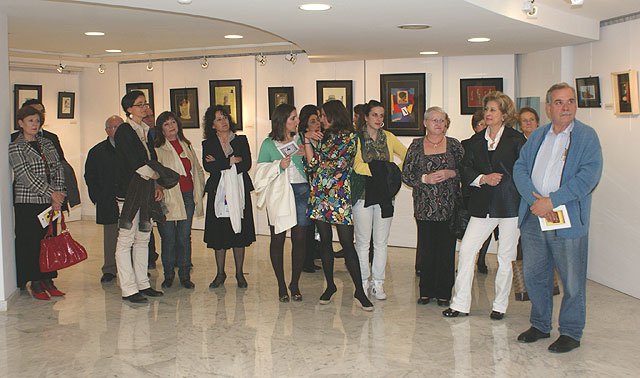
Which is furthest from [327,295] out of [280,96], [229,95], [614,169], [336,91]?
[229,95]

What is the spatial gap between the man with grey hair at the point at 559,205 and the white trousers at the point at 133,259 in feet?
10.3

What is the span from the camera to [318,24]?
19.4 ft

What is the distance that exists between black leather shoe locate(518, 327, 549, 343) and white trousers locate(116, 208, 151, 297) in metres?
3.15

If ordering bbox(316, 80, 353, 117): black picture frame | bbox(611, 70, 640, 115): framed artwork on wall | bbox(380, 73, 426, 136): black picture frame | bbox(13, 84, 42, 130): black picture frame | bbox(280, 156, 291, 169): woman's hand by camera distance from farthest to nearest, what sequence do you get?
bbox(13, 84, 42, 130): black picture frame → bbox(316, 80, 353, 117): black picture frame → bbox(380, 73, 426, 136): black picture frame → bbox(611, 70, 640, 115): framed artwork on wall → bbox(280, 156, 291, 169): woman's hand

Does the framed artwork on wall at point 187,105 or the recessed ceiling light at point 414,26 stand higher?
the recessed ceiling light at point 414,26

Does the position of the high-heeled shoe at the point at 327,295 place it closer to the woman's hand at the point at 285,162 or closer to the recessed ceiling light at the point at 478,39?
the woman's hand at the point at 285,162

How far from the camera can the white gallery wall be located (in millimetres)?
6508

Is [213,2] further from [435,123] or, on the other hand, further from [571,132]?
[571,132]

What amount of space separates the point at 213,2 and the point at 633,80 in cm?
356

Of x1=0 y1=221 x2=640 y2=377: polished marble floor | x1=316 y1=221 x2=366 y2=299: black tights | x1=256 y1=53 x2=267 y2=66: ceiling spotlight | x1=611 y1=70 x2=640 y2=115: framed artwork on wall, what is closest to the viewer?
x1=0 y1=221 x2=640 y2=377: polished marble floor

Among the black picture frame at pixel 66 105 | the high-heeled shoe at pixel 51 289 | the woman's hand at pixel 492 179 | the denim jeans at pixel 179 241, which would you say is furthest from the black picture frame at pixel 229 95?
the woman's hand at pixel 492 179

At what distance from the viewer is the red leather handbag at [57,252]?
255 inches

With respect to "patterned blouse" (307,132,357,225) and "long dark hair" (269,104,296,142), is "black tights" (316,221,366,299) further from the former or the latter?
"long dark hair" (269,104,296,142)

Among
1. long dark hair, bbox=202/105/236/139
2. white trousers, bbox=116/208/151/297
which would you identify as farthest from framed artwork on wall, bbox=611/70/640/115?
white trousers, bbox=116/208/151/297
